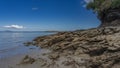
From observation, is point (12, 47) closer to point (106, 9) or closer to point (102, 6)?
point (106, 9)

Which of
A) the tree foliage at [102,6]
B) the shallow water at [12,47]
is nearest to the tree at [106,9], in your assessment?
the tree foliage at [102,6]

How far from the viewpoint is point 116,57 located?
13.7 m

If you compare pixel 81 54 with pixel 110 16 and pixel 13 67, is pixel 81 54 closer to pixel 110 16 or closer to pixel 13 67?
pixel 13 67

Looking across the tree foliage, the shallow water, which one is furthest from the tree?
the shallow water

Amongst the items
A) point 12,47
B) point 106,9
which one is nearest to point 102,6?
point 106,9

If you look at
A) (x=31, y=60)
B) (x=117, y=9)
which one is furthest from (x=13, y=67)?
(x=117, y=9)

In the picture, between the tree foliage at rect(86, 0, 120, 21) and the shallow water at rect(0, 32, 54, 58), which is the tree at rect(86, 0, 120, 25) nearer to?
the tree foliage at rect(86, 0, 120, 21)

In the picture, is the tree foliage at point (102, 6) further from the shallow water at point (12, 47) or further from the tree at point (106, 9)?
the shallow water at point (12, 47)

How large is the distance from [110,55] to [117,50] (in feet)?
2.35

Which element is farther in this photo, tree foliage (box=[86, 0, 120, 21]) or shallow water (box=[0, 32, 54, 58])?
tree foliage (box=[86, 0, 120, 21])

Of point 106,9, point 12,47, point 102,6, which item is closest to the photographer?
point 12,47

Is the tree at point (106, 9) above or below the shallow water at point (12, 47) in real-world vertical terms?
above

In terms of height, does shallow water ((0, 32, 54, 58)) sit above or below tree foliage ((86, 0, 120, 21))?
below

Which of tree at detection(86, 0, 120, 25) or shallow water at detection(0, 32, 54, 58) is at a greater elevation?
tree at detection(86, 0, 120, 25)
